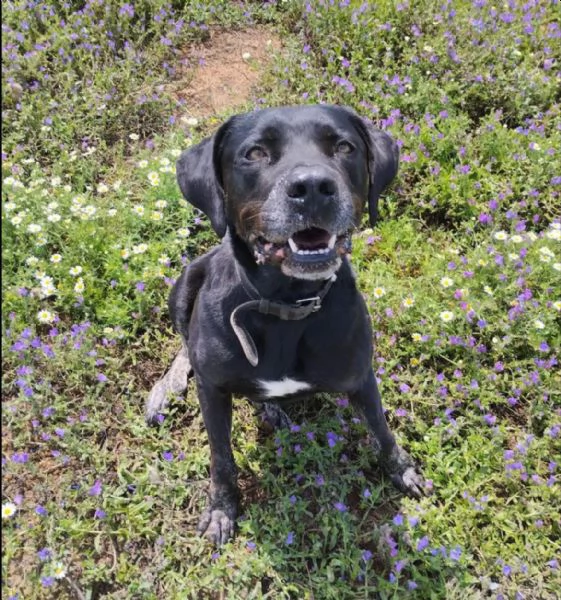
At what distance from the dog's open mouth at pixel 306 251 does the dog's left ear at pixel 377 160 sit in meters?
0.48

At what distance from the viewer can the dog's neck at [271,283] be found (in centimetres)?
261

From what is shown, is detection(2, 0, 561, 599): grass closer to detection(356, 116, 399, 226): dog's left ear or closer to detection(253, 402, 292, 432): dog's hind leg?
detection(253, 402, 292, 432): dog's hind leg

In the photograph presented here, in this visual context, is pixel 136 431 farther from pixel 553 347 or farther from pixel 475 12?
pixel 475 12

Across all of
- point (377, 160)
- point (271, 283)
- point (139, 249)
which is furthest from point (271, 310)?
point (139, 249)

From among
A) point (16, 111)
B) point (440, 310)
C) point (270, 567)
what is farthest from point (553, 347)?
point (16, 111)

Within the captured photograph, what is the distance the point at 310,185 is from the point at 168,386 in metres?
1.81

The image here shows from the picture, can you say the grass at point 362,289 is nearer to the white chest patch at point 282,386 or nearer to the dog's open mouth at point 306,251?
the white chest patch at point 282,386

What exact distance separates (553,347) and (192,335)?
218 centimetres

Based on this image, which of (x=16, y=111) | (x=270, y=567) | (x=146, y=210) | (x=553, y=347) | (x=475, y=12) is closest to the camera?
(x=270, y=567)

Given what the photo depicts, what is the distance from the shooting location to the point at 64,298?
12.6 ft

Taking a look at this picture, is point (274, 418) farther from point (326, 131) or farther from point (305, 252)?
point (326, 131)

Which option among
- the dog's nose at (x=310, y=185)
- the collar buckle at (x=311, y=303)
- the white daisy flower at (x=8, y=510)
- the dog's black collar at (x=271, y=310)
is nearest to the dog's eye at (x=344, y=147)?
the dog's nose at (x=310, y=185)

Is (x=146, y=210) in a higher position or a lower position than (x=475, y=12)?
lower

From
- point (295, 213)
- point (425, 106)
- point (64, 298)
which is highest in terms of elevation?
point (295, 213)
